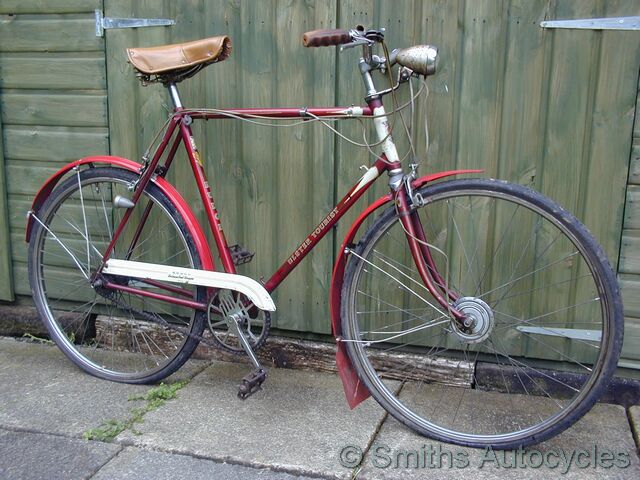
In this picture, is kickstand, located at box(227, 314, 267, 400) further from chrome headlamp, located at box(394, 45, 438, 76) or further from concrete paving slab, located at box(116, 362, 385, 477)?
chrome headlamp, located at box(394, 45, 438, 76)

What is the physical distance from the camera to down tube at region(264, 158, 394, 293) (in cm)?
263

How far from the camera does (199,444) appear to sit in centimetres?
258

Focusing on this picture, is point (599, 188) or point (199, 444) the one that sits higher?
point (599, 188)

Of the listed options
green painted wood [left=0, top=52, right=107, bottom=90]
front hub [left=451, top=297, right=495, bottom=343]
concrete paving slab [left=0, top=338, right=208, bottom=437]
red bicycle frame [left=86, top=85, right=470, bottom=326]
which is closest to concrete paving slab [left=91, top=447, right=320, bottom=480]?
concrete paving slab [left=0, top=338, right=208, bottom=437]

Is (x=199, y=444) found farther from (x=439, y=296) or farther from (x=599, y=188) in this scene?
(x=599, y=188)

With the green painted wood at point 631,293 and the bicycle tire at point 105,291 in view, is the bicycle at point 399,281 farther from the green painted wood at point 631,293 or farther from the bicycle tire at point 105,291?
the green painted wood at point 631,293

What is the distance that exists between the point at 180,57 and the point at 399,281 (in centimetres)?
136

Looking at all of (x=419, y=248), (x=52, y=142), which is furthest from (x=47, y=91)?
(x=419, y=248)

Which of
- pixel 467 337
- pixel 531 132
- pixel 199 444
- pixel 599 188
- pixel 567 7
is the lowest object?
pixel 199 444

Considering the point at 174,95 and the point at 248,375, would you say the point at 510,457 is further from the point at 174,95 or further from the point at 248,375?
the point at 174,95

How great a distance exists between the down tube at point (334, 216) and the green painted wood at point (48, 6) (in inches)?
67.4

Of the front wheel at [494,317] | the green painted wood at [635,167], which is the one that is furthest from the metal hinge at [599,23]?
the front wheel at [494,317]

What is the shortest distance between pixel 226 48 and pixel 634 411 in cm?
238

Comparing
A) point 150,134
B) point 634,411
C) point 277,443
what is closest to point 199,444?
point 277,443
